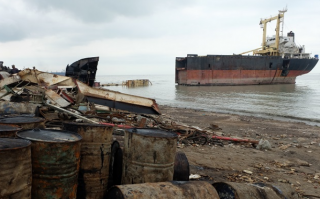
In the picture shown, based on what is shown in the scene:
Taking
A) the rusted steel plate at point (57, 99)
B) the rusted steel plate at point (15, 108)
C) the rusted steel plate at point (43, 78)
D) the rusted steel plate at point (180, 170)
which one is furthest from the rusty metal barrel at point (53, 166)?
the rusted steel plate at point (43, 78)

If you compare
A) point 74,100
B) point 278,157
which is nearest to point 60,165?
point 278,157

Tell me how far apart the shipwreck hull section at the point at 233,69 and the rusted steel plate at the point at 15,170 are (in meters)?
36.8

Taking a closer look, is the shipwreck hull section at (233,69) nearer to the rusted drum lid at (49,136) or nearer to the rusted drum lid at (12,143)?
the rusted drum lid at (49,136)


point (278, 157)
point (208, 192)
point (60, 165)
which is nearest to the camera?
point (60, 165)

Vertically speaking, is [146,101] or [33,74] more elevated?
[33,74]

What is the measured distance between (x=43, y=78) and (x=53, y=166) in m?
8.57

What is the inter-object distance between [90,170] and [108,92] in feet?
20.5

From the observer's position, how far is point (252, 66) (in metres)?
39.0

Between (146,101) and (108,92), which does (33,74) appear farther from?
(146,101)

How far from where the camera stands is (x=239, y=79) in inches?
1531

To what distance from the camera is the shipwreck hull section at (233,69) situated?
3784 cm

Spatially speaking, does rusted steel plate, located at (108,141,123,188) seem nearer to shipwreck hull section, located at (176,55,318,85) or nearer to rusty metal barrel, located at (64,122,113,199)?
rusty metal barrel, located at (64,122,113,199)

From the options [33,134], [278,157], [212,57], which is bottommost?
[278,157]

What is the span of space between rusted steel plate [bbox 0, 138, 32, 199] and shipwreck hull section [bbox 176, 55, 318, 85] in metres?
36.8
